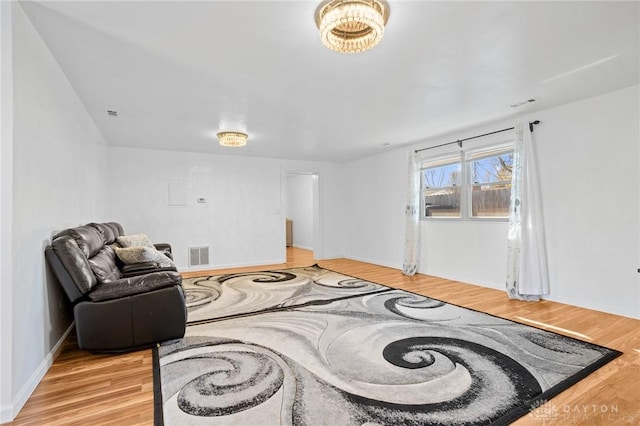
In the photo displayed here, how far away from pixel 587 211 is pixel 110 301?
499 cm

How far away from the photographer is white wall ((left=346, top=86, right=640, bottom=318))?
3291 mm

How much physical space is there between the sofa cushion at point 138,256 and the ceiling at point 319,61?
5.60 feet

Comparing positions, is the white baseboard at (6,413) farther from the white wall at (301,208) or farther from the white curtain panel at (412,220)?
the white wall at (301,208)

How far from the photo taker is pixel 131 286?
2.55m

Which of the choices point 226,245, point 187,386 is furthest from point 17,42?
point 226,245

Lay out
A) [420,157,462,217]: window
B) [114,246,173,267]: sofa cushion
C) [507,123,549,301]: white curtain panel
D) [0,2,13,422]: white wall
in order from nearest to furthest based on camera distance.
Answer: [0,2,13,422]: white wall, [114,246,173,267]: sofa cushion, [507,123,549,301]: white curtain panel, [420,157,462,217]: window

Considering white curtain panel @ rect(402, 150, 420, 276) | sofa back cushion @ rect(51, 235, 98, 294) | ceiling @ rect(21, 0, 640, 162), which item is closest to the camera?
ceiling @ rect(21, 0, 640, 162)

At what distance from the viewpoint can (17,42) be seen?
1836mm

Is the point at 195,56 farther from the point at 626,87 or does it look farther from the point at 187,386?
the point at 626,87

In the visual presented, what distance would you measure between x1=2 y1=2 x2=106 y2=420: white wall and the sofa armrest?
34cm

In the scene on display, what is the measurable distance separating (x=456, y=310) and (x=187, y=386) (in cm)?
287

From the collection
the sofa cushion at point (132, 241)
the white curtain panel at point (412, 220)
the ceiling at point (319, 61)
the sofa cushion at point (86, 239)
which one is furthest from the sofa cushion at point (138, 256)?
the white curtain panel at point (412, 220)

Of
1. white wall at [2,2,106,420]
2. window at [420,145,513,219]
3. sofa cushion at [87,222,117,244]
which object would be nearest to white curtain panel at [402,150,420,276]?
window at [420,145,513,219]

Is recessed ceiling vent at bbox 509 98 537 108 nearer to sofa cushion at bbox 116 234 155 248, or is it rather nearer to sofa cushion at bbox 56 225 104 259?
sofa cushion at bbox 56 225 104 259
